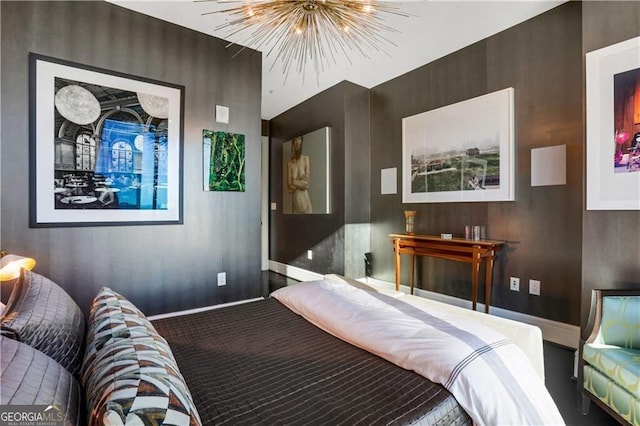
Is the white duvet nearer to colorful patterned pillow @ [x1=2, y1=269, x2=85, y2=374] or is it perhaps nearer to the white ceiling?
colorful patterned pillow @ [x1=2, y1=269, x2=85, y2=374]

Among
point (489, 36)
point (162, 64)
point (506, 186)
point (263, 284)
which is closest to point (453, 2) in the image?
point (489, 36)

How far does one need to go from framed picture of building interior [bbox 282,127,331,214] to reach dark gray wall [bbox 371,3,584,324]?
1.39m

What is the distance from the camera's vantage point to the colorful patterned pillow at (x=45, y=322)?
0.93 metres

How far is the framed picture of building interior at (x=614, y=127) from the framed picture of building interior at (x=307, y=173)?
2733mm

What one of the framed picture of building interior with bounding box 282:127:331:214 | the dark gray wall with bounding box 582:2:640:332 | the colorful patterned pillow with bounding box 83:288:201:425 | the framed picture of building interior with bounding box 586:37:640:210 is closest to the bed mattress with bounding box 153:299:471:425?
the colorful patterned pillow with bounding box 83:288:201:425

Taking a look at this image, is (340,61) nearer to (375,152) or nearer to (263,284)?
(375,152)

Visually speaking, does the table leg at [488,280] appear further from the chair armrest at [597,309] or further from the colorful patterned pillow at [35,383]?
the colorful patterned pillow at [35,383]

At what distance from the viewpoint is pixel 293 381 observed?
3.40ft

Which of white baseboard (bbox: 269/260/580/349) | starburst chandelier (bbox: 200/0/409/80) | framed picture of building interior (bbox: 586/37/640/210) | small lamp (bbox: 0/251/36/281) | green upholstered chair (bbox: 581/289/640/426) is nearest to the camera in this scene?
small lamp (bbox: 0/251/36/281)

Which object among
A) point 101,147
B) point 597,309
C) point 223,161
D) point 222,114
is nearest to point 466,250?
point 597,309

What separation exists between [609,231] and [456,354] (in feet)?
5.57

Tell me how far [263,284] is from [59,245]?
261cm

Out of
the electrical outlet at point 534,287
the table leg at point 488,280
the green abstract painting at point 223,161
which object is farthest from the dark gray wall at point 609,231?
the green abstract painting at point 223,161

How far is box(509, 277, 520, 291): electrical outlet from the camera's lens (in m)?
→ 2.77
